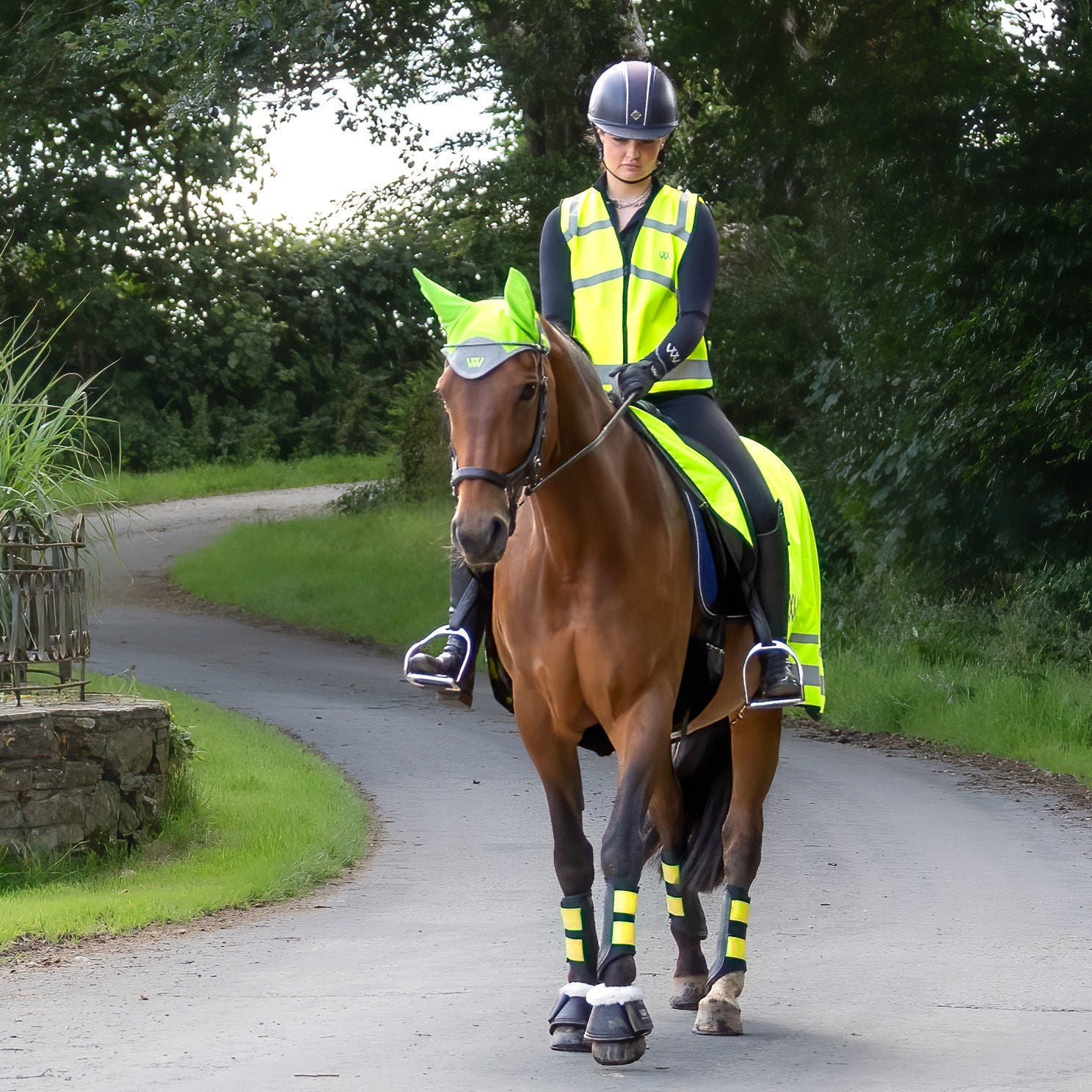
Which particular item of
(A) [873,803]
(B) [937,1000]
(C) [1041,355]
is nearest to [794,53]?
(C) [1041,355]

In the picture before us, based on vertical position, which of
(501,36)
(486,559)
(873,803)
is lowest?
(873,803)

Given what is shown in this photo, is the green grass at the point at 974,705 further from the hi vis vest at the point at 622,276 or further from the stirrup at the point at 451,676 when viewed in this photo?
the stirrup at the point at 451,676

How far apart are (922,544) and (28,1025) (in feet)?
39.1

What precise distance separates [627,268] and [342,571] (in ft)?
56.9

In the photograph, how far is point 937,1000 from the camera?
5.91 metres

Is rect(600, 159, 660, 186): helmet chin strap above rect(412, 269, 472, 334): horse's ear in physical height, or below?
above

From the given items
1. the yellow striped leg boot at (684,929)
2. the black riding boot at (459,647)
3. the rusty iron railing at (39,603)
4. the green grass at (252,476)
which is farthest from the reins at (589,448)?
the green grass at (252,476)

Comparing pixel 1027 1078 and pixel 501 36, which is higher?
pixel 501 36

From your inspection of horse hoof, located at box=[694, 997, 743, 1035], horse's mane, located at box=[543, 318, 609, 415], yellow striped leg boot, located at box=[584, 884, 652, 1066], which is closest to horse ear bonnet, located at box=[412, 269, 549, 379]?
horse's mane, located at box=[543, 318, 609, 415]

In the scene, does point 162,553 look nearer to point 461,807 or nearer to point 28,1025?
point 461,807

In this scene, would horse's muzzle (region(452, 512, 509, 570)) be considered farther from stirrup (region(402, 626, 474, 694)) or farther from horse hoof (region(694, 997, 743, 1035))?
horse hoof (region(694, 997, 743, 1035))

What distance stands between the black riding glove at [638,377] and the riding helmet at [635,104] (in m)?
0.87

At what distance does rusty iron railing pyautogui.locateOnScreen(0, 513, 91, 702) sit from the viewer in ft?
28.2

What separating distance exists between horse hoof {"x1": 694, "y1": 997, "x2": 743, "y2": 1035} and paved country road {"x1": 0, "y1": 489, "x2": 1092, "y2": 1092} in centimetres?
7
